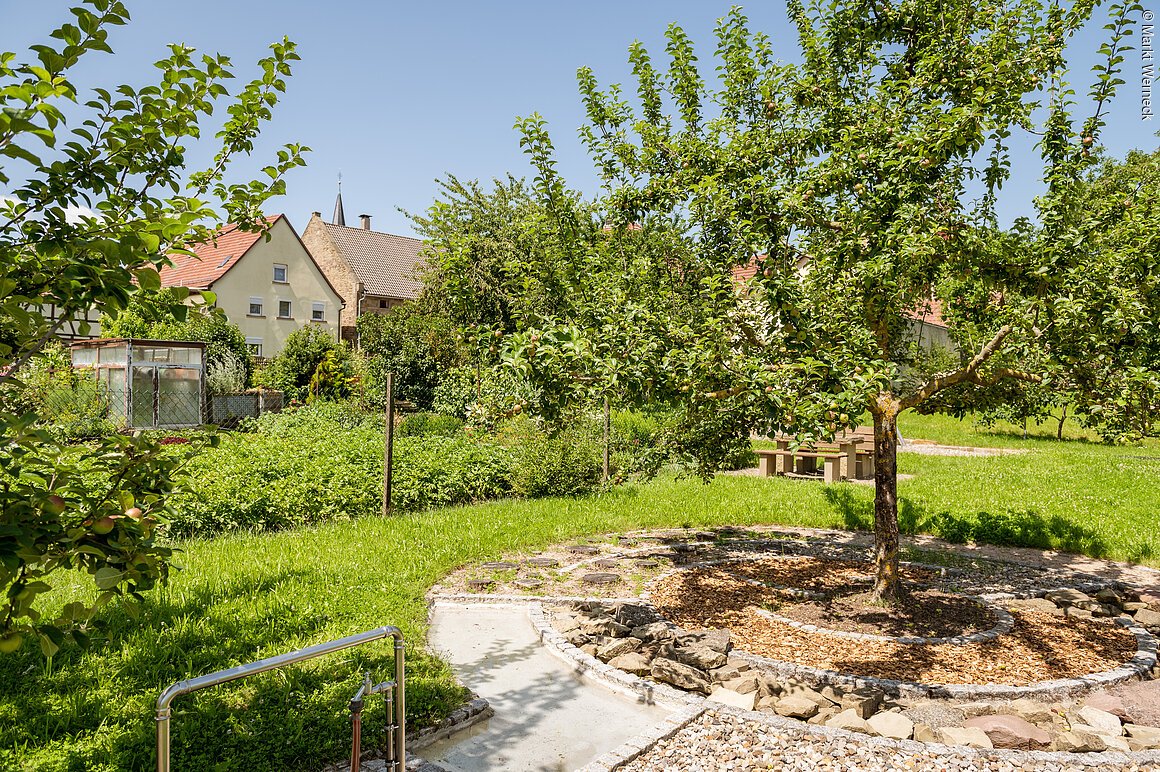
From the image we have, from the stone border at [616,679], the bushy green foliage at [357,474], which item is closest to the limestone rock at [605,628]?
the stone border at [616,679]

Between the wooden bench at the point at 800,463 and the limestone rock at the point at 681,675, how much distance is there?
1005 centimetres

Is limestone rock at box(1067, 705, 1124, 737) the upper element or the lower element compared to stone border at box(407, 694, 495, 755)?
lower

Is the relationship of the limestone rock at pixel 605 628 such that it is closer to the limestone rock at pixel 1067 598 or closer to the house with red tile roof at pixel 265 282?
the limestone rock at pixel 1067 598

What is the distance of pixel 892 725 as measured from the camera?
476 centimetres

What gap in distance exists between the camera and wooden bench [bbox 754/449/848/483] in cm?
1549

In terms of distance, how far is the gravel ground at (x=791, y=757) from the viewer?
4270 mm

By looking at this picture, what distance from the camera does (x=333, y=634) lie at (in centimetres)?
582

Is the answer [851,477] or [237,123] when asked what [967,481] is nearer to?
[851,477]

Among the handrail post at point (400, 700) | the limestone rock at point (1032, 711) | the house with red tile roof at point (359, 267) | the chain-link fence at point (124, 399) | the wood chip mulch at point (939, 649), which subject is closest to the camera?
the handrail post at point (400, 700)

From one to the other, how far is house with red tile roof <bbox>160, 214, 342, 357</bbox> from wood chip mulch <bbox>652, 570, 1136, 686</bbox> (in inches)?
1177

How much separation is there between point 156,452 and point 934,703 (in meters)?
5.15

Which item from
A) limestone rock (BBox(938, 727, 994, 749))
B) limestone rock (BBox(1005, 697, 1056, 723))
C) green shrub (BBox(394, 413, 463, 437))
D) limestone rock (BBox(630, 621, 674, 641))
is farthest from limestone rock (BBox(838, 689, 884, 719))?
green shrub (BBox(394, 413, 463, 437))

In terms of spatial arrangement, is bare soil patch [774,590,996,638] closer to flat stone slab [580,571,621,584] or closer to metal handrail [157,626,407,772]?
flat stone slab [580,571,621,584]

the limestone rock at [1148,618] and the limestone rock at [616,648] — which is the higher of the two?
the limestone rock at [616,648]
